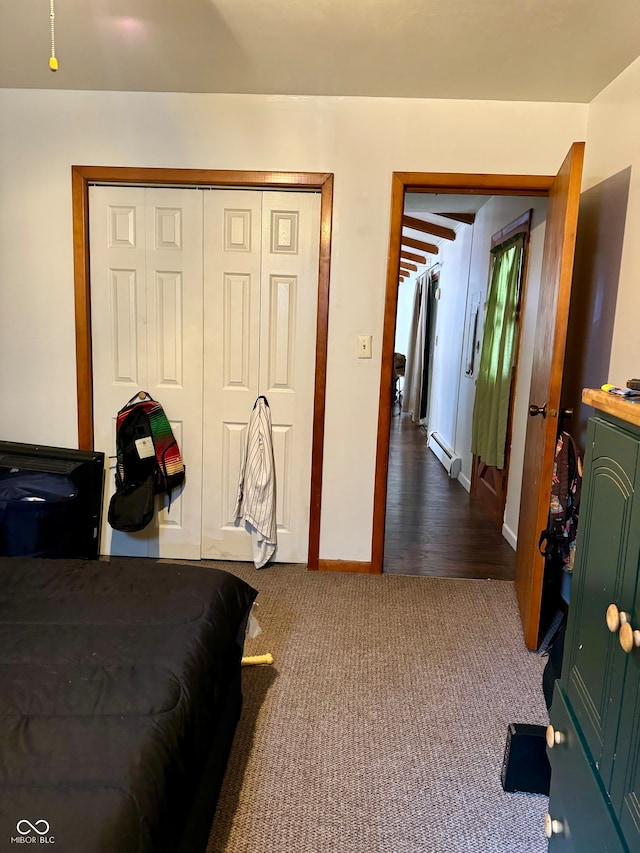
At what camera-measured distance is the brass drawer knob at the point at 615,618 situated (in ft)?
3.00

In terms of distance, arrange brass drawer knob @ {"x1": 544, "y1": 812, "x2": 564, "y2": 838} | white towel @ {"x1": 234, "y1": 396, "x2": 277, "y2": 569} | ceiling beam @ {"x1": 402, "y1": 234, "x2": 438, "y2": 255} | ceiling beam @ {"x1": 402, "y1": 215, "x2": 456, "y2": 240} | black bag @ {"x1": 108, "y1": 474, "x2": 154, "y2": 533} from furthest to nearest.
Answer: ceiling beam @ {"x1": 402, "y1": 234, "x2": 438, "y2": 255} → ceiling beam @ {"x1": 402, "y1": 215, "x2": 456, "y2": 240} → white towel @ {"x1": 234, "y1": 396, "x2": 277, "y2": 569} → black bag @ {"x1": 108, "y1": 474, "x2": 154, "y2": 533} → brass drawer knob @ {"x1": 544, "y1": 812, "x2": 564, "y2": 838}

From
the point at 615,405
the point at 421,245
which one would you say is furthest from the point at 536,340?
the point at 421,245

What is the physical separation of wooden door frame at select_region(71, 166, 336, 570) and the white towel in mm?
219

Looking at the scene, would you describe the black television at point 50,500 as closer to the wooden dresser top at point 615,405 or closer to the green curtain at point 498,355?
the wooden dresser top at point 615,405

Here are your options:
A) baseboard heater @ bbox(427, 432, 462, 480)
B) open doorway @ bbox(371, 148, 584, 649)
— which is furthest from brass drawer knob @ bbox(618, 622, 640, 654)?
baseboard heater @ bbox(427, 432, 462, 480)

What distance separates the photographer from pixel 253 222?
2.85 metres

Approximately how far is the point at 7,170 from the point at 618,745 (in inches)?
132

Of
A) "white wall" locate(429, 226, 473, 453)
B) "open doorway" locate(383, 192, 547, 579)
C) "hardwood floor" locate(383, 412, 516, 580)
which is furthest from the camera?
"white wall" locate(429, 226, 473, 453)

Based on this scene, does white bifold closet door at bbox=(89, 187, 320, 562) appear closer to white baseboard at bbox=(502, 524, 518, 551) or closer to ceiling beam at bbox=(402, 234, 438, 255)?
white baseboard at bbox=(502, 524, 518, 551)

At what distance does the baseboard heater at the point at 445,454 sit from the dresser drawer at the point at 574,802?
3.98m

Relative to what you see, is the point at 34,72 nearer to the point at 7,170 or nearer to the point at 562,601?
the point at 7,170

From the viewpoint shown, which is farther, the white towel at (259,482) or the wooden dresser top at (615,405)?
the white towel at (259,482)

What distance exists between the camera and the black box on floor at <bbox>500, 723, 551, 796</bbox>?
5.22ft

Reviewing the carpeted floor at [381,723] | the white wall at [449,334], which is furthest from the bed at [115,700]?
the white wall at [449,334]
